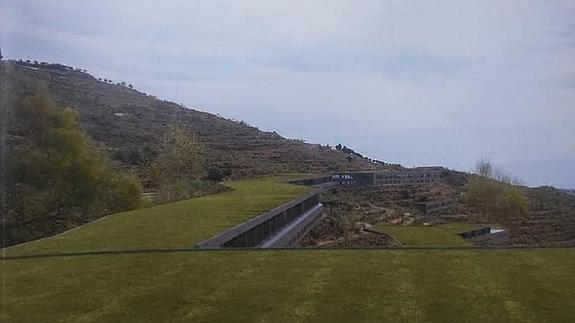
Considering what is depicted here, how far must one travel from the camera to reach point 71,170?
22.9 m

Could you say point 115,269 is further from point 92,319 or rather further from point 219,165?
point 219,165

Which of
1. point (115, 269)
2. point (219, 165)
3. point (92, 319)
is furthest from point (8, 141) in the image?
point (219, 165)

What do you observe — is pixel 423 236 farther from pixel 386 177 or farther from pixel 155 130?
pixel 155 130

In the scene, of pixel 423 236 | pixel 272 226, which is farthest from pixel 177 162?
pixel 272 226

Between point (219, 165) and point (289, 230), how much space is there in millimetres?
32639

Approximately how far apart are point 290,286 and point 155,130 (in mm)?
60239

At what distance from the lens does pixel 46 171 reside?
2217 cm

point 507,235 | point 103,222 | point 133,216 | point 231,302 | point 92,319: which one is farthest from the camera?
point 507,235

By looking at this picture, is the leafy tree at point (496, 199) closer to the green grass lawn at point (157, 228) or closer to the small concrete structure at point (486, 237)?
the small concrete structure at point (486, 237)

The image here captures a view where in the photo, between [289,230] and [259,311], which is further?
[289,230]

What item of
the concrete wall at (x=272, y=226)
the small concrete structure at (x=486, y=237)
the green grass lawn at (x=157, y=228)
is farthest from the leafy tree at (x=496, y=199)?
the green grass lawn at (x=157, y=228)

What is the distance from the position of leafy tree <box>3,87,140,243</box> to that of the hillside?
18.8 m

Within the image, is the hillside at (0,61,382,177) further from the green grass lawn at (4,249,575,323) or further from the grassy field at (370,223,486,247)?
the green grass lawn at (4,249,575,323)

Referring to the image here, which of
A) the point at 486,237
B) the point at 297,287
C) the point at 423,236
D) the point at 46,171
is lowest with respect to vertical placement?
the point at 486,237
